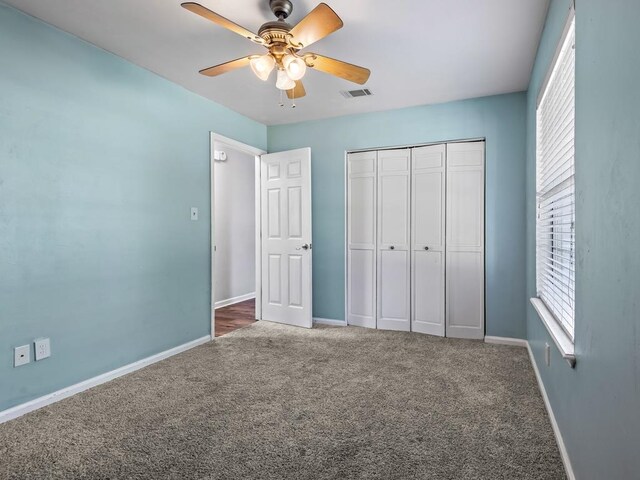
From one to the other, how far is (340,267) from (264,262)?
3.05 ft

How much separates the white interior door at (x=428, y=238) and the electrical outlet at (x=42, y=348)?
10.5 feet

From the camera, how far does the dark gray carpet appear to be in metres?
1.79

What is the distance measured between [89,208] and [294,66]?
1732 mm

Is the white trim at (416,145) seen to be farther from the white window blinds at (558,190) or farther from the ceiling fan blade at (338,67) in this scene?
the ceiling fan blade at (338,67)

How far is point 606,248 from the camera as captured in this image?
1.21 meters

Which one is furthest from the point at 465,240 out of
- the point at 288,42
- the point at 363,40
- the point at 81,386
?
the point at 81,386

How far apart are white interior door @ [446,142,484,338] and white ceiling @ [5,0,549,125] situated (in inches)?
25.4

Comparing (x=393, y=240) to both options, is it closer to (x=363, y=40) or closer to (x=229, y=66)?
(x=363, y=40)

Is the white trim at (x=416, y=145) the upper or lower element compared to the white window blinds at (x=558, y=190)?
upper

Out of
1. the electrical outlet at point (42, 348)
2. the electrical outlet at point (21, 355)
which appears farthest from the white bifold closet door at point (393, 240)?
the electrical outlet at point (21, 355)

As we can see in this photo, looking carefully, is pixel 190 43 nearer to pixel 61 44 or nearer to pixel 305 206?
pixel 61 44

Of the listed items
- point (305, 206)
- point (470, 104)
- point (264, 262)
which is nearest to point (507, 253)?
point (470, 104)

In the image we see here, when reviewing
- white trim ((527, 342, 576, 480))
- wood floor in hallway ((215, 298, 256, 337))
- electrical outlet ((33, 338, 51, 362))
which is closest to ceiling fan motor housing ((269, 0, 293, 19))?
electrical outlet ((33, 338, 51, 362))

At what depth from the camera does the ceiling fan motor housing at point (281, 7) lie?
82.7 inches
